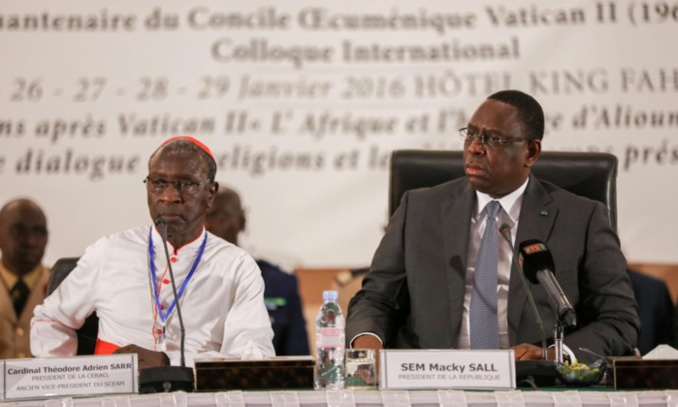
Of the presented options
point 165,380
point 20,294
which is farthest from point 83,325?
point 20,294

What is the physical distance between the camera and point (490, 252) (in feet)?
10.3

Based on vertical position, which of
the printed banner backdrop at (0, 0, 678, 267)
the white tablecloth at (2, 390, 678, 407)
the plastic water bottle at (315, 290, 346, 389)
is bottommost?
the white tablecloth at (2, 390, 678, 407)

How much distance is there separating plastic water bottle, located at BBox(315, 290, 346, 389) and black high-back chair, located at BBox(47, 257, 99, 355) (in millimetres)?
930

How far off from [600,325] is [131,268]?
1417 millimetres

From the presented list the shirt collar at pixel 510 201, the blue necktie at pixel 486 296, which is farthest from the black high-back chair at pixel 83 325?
the shirt collar at pixel 510 201

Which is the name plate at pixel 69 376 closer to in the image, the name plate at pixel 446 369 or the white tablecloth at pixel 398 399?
the white tablecloth at pixel 398 399

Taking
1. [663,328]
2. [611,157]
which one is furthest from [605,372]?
[663,328]

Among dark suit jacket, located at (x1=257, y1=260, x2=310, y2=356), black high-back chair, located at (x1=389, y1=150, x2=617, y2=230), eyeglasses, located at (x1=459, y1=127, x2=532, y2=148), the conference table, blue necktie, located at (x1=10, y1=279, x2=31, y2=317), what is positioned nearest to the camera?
the conference table

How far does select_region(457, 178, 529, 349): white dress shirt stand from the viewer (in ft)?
10.1

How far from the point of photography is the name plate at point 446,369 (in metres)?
2.08

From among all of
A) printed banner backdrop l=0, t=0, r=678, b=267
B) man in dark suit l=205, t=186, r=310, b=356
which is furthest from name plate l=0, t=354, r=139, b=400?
printed banner backdrop l=0, t=0, r=678, b=267

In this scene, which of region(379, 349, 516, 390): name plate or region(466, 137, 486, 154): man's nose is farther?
region(466, 137, 486, 154): man's nose

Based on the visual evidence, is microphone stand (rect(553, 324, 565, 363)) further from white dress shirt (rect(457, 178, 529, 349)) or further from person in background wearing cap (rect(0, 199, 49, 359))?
person in background wearing cap (rect(0, 199, 49, 359))

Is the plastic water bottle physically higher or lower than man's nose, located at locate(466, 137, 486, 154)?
lower
